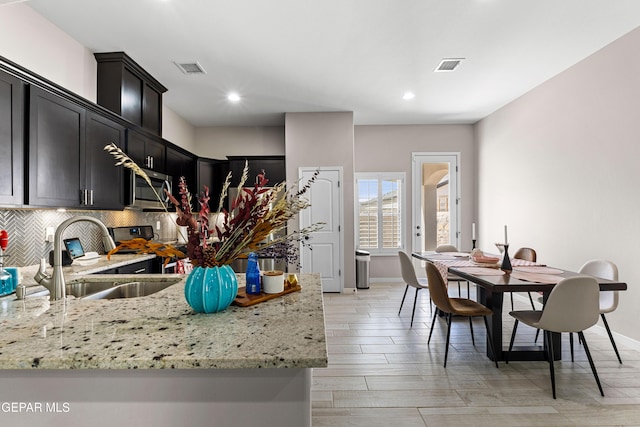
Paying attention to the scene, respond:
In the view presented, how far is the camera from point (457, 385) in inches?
93.9

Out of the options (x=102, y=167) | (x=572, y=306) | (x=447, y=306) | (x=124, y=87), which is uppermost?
(x=124, y=87)

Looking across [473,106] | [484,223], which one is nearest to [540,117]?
[473,106]

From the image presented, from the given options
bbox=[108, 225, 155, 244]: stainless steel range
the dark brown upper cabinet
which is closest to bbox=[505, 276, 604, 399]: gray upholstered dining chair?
bbox=[108, 225, 155, 244]: stainless steel range

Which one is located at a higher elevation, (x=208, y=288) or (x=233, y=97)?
(x=233, y=97)

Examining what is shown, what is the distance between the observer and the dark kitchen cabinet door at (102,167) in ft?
9.47

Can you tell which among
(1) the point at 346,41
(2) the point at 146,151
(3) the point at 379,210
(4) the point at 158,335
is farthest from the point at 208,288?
(3) the point at 379,210

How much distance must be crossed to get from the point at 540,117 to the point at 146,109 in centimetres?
503

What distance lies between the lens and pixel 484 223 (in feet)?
19.0

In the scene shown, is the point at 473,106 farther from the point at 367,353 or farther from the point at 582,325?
the point at 367,353

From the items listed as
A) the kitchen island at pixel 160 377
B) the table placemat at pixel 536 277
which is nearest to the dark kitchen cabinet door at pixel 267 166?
the table placemat at pixel 536 277

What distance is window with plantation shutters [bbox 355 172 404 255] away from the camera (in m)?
6.08

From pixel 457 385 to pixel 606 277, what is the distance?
164 cm

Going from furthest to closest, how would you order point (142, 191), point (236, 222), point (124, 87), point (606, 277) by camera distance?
point (142, 191)
point (124, 87)
point (606, 277)
point (236, 222)

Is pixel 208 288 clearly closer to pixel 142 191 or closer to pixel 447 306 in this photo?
pixel 447 306
